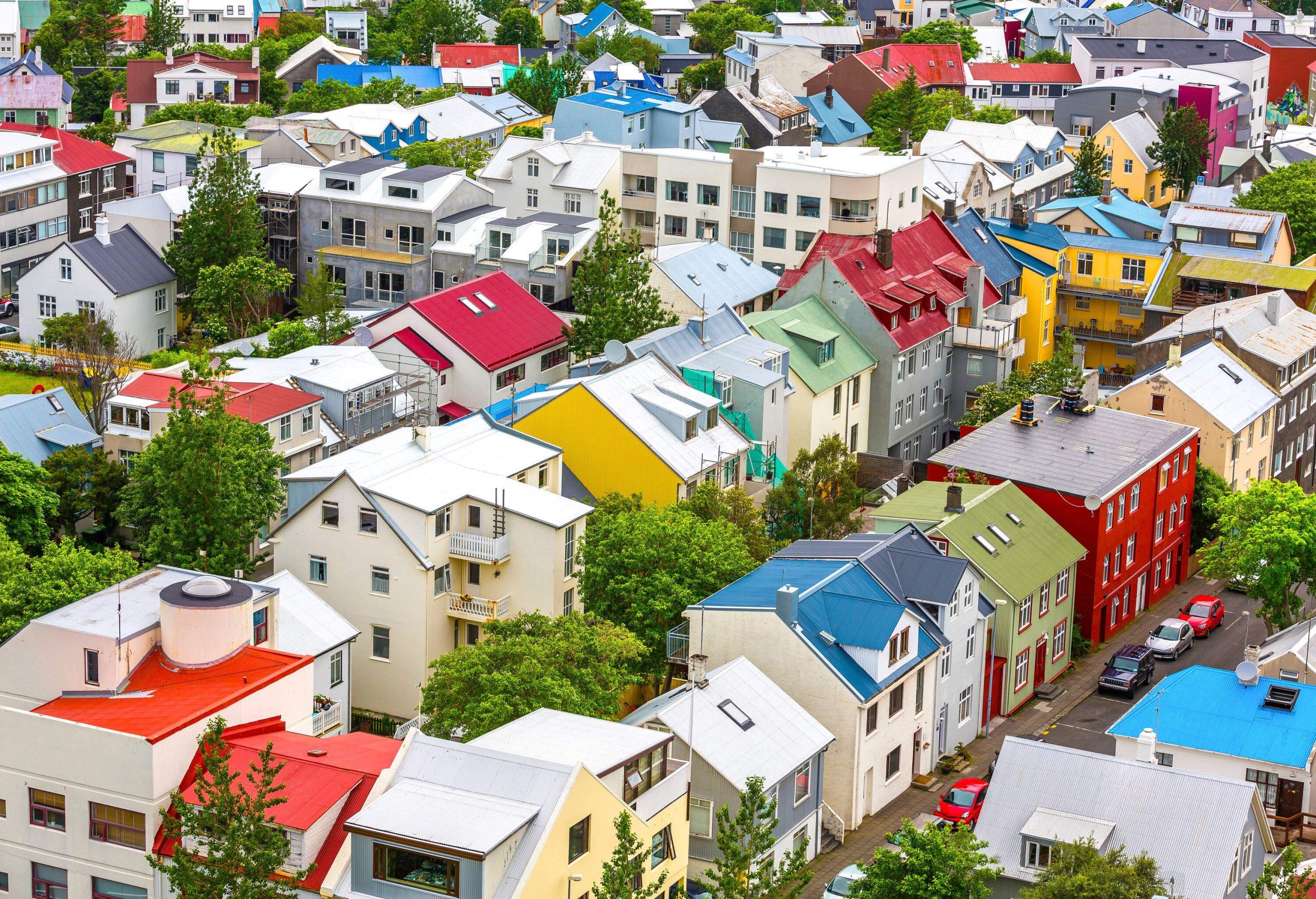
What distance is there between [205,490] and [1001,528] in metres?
29.8

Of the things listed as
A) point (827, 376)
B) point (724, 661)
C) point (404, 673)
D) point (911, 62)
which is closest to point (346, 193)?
point (827, 376)

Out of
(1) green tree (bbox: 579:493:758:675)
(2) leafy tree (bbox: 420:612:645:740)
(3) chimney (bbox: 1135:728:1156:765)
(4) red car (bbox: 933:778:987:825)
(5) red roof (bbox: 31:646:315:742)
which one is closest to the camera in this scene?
(5) red roof (bbox: 31:646:315:742)

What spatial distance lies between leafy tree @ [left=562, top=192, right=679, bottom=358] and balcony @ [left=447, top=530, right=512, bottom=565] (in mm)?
22818

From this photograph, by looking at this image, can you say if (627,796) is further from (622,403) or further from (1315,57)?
(1315,57)

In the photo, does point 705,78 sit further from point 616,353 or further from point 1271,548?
point 1271,548

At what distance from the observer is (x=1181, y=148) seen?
454 ft

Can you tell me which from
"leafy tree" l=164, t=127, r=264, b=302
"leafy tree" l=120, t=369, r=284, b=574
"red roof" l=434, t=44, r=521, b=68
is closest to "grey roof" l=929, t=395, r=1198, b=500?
"leafy tree" l=120, t=369, r=284, b=574

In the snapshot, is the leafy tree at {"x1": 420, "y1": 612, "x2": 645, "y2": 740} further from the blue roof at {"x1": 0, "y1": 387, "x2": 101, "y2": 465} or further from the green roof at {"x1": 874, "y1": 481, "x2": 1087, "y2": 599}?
the blue roof at {"x1": 0, "y1": 387, "x2": 101, "y2": 465}

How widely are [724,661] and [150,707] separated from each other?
18852 mm

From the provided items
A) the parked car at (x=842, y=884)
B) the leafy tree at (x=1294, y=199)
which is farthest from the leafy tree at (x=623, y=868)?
the leafy tree at (x=1294, y=199)

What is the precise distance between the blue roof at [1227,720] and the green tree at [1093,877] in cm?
1219

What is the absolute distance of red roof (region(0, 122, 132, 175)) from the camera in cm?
12562

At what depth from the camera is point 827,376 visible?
3494 inches

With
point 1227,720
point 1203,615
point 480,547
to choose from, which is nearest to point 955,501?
point 1203,615
